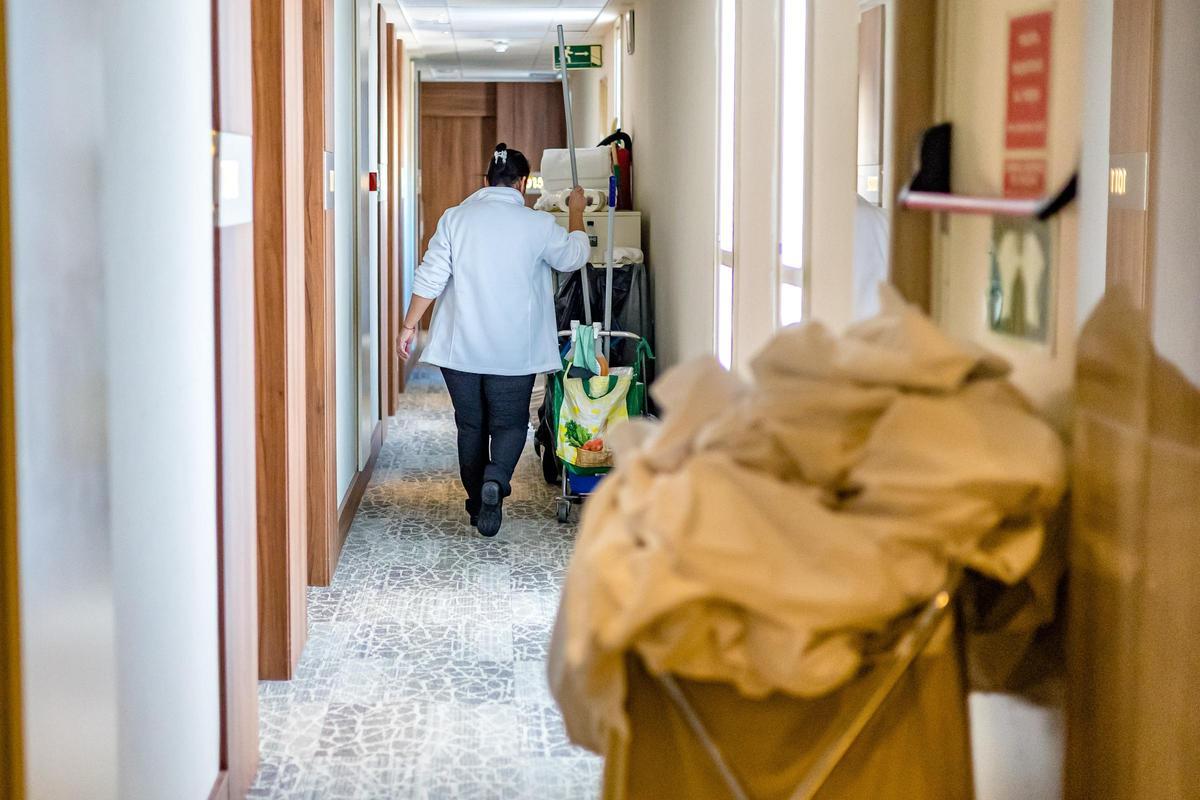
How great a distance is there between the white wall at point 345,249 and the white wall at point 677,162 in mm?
1309

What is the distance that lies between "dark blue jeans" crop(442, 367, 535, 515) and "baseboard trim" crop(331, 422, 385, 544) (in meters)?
0.45

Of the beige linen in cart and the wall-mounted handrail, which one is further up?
the wall-mounted handrail

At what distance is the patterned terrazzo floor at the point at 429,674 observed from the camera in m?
2.92

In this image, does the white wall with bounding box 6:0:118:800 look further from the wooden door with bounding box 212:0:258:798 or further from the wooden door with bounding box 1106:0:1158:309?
the wooden door with bounding box 1106:0:1158:309

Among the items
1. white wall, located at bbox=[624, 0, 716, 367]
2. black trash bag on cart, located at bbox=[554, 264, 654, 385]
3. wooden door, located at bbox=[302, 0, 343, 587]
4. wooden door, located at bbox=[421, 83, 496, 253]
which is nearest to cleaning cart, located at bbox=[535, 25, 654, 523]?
white wall, located at bbox=[624, 0, 716, 367]

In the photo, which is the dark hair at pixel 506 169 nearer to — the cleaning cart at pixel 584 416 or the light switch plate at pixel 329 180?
the cleaning cart at pixel 584 416

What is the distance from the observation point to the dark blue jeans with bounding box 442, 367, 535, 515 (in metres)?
5.23

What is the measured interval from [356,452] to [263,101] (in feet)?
8.23

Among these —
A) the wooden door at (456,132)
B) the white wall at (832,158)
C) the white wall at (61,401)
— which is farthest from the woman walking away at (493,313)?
the wooden door at (456,132)

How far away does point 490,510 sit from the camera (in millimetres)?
5082

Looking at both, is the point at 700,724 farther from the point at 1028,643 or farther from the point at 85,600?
the point at 85,600

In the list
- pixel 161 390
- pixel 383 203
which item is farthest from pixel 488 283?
pixel 161 390

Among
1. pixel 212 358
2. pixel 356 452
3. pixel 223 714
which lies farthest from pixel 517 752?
pixel 356 452

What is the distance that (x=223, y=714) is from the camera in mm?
2666
